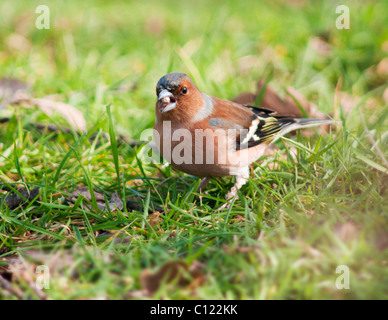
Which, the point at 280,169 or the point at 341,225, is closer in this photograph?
the point at 341,225

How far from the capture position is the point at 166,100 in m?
3.51

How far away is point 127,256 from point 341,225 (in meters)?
1.21

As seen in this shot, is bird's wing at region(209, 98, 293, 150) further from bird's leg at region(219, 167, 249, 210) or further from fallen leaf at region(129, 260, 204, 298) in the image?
fallen leaf at region(129, 260, 204, 298)

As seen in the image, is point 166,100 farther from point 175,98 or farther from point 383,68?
point 383,68

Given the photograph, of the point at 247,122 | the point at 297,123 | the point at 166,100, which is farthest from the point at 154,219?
the point at 297,123

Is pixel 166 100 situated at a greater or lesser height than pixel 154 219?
greater

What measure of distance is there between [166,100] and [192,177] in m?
0.75

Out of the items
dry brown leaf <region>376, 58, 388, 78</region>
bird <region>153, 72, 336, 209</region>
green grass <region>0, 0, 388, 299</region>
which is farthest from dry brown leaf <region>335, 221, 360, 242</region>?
Result: dry brown leaf <region>376, 58, 388, 78</region>

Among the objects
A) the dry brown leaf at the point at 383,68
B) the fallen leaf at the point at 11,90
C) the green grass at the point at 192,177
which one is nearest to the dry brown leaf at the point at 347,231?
the green grass at the point at 192,177

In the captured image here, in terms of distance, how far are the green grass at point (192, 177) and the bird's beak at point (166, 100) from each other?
0.46 m

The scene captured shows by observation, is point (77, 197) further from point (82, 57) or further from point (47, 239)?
point (82, 57)

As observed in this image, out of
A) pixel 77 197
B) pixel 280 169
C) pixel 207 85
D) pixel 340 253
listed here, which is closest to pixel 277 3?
pixel 207 85

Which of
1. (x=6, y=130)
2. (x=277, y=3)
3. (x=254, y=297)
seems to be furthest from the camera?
(x=277, y=3)
